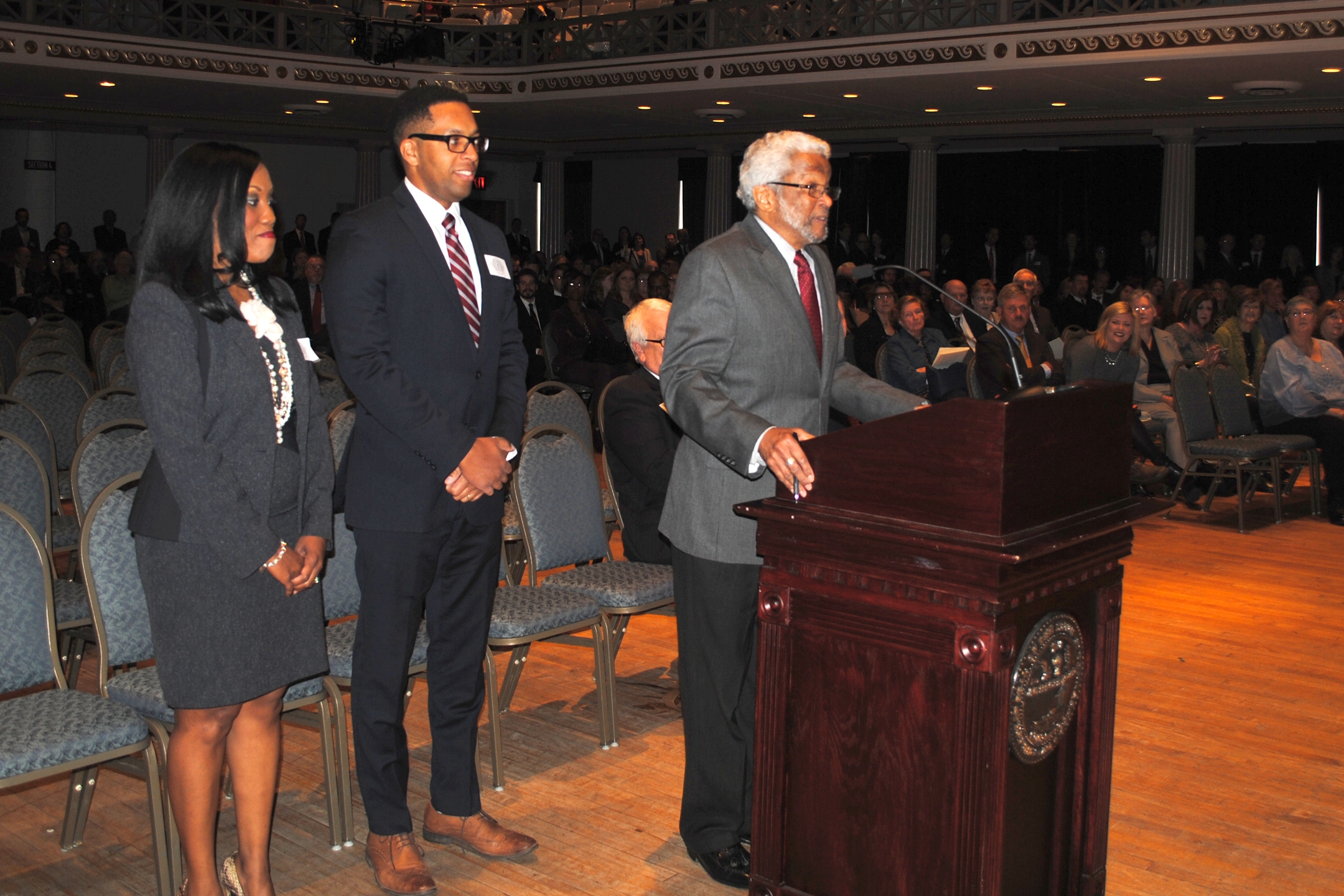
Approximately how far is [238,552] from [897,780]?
109 cm

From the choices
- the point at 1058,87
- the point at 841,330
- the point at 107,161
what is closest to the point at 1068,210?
the point at 1058,87

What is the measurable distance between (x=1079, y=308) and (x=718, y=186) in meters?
6.57

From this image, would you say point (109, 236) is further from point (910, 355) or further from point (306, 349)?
point (306, 349)

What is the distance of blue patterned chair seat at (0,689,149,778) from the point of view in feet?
6.82

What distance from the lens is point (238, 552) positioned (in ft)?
6.30

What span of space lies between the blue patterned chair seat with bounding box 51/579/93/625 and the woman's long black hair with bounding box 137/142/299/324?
50.4 inches

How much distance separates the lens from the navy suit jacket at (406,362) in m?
2.17

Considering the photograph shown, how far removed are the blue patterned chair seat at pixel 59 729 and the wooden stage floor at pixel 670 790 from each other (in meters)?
0.38

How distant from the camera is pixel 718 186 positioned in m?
16.9

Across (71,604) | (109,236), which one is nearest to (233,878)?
(71,604)

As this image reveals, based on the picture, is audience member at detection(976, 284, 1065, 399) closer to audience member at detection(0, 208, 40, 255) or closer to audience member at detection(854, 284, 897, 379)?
audience member at detection(854, 284, 897, 379)

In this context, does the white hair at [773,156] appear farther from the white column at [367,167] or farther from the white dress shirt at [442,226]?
the white column at [367,167]

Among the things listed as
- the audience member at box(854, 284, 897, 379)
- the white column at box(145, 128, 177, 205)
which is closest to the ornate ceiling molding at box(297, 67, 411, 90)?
the white column at box(145, 128, 177, 205)

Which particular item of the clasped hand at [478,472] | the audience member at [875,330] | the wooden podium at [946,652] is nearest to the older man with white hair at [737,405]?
the wooden podium at [946,652]
